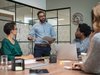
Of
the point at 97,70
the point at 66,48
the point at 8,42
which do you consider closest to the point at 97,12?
the point at 97,70

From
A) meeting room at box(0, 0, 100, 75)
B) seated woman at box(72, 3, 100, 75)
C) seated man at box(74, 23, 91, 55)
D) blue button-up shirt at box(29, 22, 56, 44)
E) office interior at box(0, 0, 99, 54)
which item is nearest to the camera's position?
seated woman at box(72, 3, 100, 75)

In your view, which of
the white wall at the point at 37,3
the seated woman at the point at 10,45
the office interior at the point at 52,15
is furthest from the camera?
the white wall at the point at 37,3

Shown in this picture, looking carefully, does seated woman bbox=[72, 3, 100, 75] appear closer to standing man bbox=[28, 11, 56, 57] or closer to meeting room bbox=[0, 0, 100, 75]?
meeting room bbox=[0, 0, 100, 75]

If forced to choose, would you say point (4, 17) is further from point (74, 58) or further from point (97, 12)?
point (97, 12)

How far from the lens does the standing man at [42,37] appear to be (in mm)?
3238

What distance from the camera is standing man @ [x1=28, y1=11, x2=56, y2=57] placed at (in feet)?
10.6

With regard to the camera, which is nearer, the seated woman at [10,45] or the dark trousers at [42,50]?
the seated woman at [10,45]

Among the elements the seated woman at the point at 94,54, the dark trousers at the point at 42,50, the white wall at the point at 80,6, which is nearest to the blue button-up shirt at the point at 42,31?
the dark trousers at the point at 42,50

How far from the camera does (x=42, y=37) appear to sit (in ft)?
11.4

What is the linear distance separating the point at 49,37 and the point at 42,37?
0.30m

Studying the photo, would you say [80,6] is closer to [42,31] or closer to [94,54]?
[42,31]

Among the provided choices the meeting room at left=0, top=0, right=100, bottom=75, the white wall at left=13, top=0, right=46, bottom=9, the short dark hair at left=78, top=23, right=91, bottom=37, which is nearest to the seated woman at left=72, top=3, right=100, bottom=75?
the meeting room at left=0, top=0, right=100, bottom=75

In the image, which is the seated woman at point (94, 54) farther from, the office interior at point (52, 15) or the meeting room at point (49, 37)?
the office interior at point (52, 15)

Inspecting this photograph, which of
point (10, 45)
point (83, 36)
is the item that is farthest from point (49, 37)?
point (10, 45)
